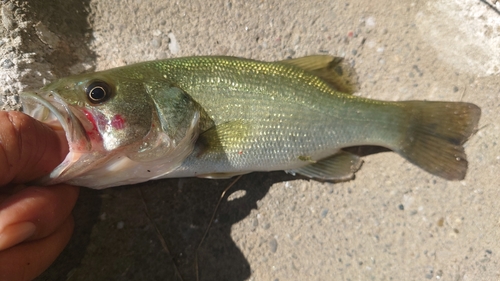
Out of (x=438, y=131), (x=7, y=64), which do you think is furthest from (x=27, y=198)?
(x=438, y=131)

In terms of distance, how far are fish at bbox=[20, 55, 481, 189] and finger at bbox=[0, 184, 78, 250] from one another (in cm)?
8

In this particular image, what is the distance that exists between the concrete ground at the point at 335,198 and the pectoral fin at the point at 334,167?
10 centimetres

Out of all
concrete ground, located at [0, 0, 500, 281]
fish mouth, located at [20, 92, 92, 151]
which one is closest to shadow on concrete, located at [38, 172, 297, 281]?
concrete ground, located at [0, 0, 500, 281]

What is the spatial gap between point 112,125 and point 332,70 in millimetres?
1278

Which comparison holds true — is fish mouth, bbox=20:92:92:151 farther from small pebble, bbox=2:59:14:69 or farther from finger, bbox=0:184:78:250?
small pebble, bbox=2:59:14:69

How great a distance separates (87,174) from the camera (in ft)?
5.18

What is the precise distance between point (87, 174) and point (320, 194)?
1348mm

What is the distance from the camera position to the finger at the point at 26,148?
1.42m

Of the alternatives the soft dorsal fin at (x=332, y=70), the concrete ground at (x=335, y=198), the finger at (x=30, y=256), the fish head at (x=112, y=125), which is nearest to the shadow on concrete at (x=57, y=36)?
the concrete ground at (x=335, y=198)

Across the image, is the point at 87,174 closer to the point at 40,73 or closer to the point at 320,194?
the point at 40,73

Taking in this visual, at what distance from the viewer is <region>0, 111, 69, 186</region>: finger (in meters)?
1.42

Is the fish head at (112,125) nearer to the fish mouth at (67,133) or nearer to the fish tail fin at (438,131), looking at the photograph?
the fish mouth at (67,133)

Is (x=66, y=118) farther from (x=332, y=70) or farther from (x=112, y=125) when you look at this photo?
(x=332, y=70)

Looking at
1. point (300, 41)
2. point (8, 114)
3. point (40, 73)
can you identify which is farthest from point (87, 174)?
point (300, 41)
